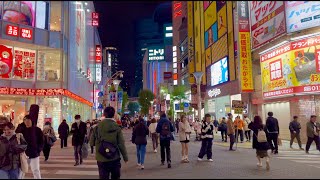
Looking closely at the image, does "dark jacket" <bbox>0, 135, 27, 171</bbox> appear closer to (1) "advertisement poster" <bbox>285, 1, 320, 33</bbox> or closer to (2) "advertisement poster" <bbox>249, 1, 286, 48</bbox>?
(1) "advertisement poster" <bbox>285, 1, 320, 33</bbox>

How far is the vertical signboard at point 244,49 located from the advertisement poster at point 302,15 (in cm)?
652

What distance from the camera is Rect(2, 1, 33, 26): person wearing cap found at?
2605cm

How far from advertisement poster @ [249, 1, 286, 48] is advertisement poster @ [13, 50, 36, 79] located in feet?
61.0

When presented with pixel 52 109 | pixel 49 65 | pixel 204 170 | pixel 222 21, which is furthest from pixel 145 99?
pixel 204 170

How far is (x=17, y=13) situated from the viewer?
26.8 metres

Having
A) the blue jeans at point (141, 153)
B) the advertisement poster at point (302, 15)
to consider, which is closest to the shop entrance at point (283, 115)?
the advertisement poster at point (302, 15)

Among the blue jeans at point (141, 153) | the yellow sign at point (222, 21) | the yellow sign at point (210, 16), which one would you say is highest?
the yellow sign at point (210, 16)

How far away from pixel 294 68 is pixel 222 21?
1644cm

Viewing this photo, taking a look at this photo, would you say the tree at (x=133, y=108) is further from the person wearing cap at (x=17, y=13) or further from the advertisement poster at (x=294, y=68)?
the advertisement poster at (x=294, y=68)

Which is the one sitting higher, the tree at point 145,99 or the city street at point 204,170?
the tree at point 145,99

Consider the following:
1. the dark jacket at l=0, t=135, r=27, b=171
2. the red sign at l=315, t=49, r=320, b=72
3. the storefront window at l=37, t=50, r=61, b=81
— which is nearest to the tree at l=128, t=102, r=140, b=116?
the storefront window at l=37, t=50, r=61, b=81

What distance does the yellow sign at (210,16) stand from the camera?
128 feet

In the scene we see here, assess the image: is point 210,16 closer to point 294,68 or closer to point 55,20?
point 55,20

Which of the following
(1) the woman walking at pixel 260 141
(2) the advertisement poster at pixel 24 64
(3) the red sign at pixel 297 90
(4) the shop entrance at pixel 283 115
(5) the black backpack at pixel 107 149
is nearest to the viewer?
(5) the black backpack at pixel 107 149
